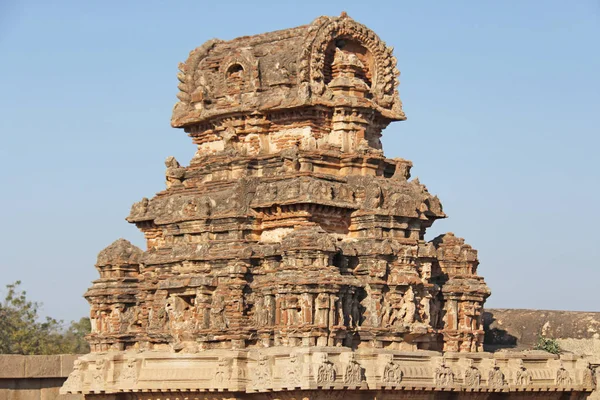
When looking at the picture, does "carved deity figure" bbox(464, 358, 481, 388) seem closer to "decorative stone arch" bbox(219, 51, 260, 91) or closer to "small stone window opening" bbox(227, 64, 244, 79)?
"decorative stone arch" bbox(219, 51, 260, 91)

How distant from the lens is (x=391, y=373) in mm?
32094

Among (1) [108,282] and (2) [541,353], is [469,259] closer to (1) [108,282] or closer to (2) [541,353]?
(2) [541,353]

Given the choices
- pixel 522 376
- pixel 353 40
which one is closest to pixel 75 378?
pixel 353 40

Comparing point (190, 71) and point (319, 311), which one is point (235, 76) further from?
point (319, 311)

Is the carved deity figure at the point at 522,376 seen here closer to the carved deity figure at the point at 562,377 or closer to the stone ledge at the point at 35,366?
the carved deity figure at the point at 562,377

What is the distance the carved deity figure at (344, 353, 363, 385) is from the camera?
103 feet

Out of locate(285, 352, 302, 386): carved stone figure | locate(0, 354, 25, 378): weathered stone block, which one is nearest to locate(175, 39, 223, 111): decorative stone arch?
locate(0, 354, 25, 378): weathered stone block

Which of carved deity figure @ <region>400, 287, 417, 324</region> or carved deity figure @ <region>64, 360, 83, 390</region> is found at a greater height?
carved deity figure @ <region>400, 287, 417, 324</region>

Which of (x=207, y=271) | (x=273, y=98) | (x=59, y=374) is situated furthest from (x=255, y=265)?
(x=59, y=374)

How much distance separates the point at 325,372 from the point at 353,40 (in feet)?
27.7

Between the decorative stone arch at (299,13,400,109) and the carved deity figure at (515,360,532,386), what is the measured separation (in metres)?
6.47

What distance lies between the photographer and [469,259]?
3594cm

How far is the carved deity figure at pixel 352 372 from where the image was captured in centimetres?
3131

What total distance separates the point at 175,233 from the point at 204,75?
3.73 m
